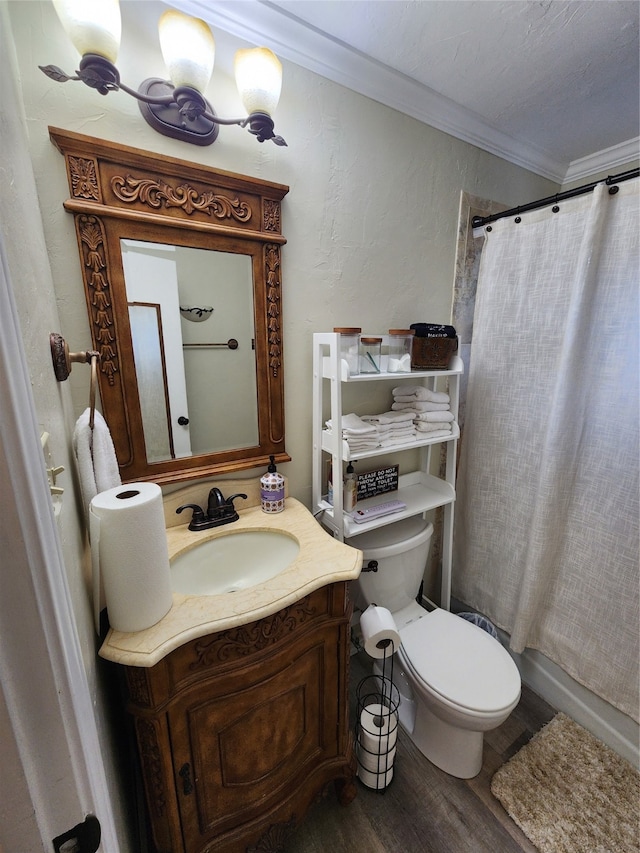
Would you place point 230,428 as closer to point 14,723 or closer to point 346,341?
point 346,341

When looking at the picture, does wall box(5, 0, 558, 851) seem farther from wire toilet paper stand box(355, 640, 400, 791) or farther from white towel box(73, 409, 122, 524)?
wire toilet paper stand box(355, 640, 400, 791)

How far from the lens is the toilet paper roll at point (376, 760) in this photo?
1.20 m

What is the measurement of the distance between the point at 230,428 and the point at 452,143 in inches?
60.9

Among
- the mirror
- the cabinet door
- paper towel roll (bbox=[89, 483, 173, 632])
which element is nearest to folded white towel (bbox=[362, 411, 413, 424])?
the mirror

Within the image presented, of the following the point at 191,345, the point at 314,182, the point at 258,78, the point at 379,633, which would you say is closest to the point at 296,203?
the point at 314,182

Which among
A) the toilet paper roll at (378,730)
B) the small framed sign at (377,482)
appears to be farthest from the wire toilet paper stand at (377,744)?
the small framed sign at (377,482)

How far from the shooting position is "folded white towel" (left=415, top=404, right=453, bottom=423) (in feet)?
4.76

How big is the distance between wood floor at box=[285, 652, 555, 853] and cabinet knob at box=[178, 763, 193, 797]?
55 centimetres

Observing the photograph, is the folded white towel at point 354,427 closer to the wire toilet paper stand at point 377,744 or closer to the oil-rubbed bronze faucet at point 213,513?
the oil-rubbed bronze faucet at point 213,513

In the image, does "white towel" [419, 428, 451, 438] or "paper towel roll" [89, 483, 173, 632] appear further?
"white towel" [419, 428, 451, 438]

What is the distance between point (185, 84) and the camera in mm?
879

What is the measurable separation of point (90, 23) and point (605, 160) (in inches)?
88.0

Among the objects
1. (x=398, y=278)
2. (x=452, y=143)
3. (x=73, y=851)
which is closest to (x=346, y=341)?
(x=398, y=278)

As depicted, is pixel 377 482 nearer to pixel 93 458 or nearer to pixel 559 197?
pixel 93 458
